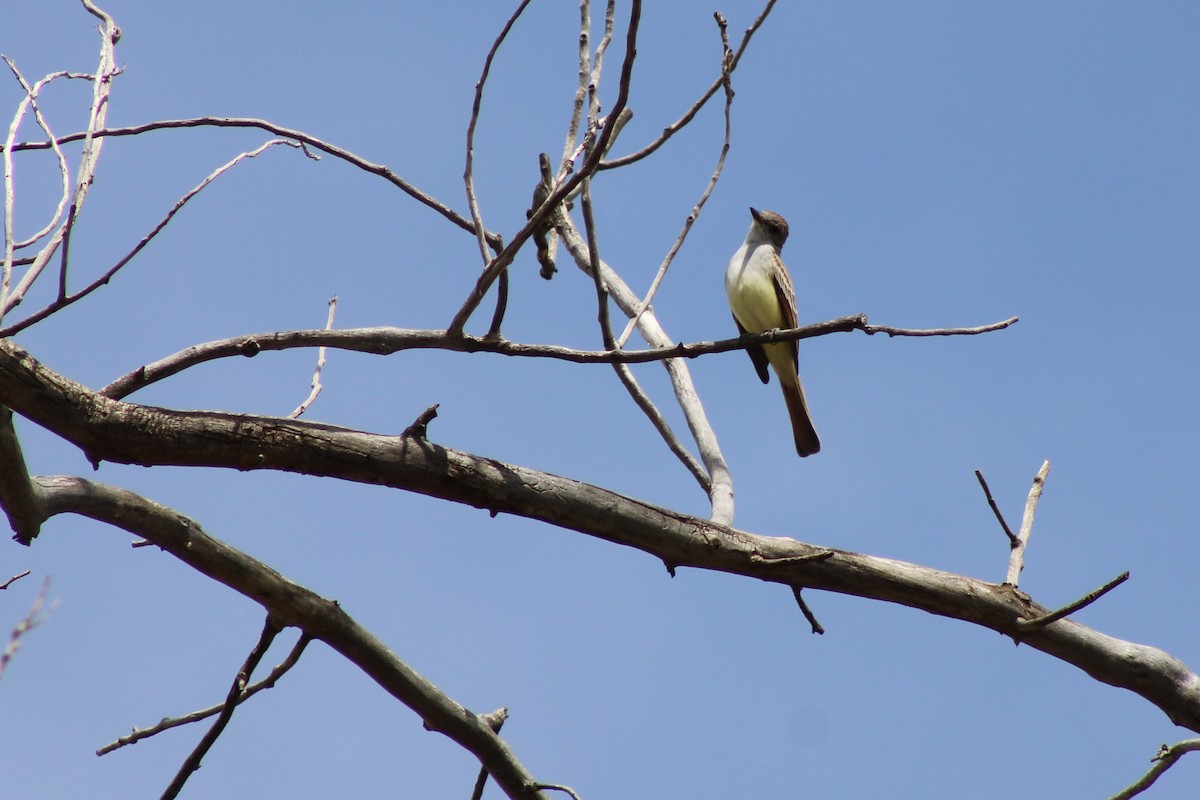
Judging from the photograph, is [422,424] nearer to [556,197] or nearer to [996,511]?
[556,197]

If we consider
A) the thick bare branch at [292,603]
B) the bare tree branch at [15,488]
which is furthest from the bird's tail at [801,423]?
the bare tree branch at [15,488]

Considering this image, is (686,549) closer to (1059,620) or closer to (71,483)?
(1059,620)

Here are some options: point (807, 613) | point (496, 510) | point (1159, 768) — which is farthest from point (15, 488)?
point (1159, 768)

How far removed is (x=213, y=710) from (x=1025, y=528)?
318 cm

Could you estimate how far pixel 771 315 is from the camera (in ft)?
A: 29.7

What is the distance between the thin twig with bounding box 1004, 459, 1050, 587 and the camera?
439cm

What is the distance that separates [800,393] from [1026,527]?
4.42 meters

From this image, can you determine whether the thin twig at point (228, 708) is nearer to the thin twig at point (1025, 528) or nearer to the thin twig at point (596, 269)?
the thin twig at point (596, 269)

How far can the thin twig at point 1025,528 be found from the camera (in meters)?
4.39

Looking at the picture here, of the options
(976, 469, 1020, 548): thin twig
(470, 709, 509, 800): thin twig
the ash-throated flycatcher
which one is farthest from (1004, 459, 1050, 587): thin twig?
the ash-throated flycatcher

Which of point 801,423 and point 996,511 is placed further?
point 801,423

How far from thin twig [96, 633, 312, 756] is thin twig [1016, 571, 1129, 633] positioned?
8.48ft

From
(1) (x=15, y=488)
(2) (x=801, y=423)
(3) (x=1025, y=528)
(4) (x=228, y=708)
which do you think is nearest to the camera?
(1) (x=15, y=488)

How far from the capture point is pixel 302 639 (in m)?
3.84
